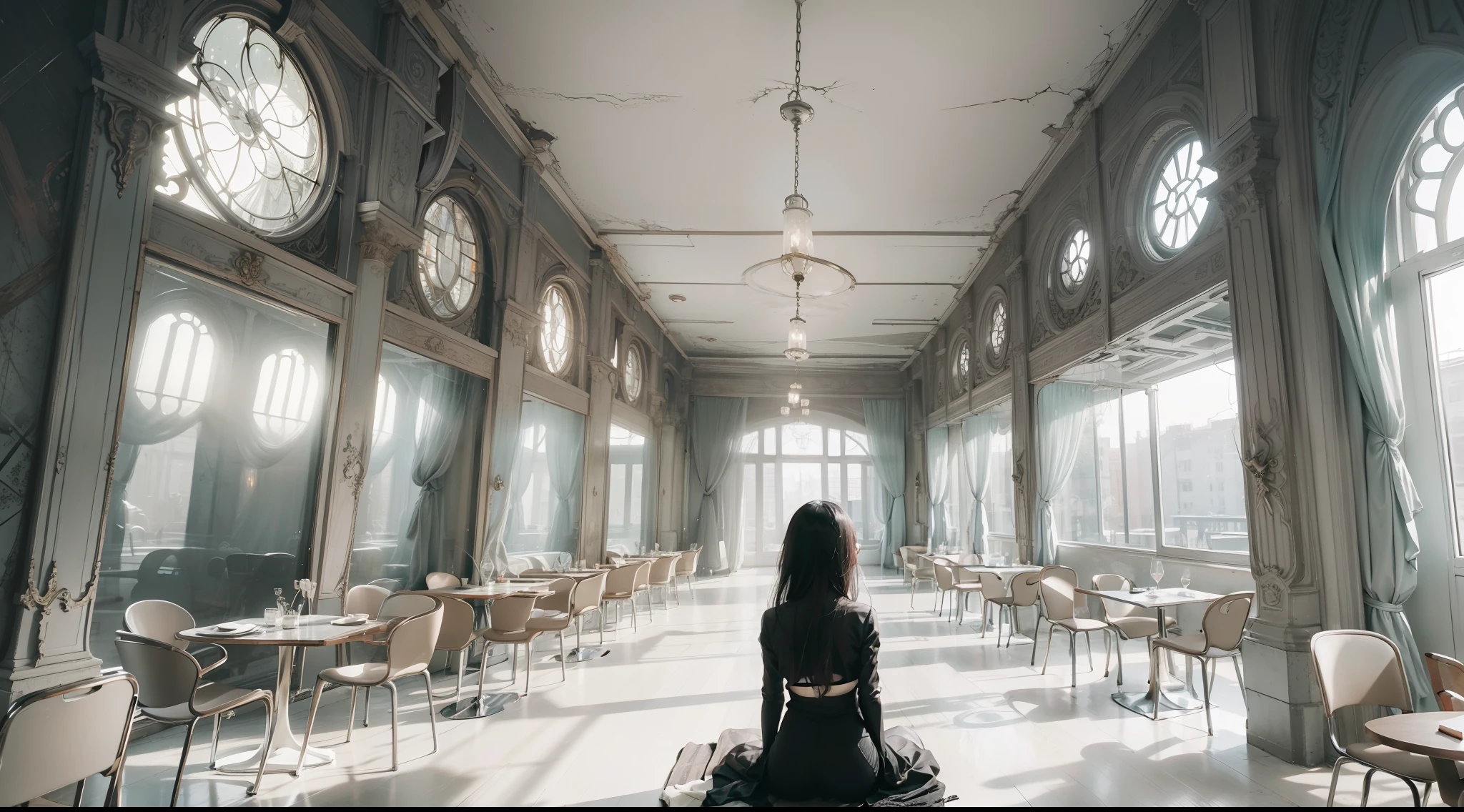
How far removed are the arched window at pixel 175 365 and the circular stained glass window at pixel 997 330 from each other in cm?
770

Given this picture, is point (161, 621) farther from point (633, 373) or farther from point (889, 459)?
point (889, 459)

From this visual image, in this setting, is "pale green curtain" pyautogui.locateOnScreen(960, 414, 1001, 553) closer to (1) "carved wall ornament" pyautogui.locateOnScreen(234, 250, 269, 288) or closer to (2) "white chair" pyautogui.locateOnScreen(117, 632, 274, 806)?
(1) "carved wall ornament" pyautogui.locateOnScreen(234, 250, 269, 288)

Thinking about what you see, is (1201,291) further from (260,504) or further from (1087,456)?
(260,504)

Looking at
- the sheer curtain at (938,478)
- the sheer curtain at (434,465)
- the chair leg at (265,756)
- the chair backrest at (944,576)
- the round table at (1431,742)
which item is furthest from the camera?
the sheer curtain at (938,478)

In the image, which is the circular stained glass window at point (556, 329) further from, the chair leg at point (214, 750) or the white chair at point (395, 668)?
the chair leg at point (214, 750)

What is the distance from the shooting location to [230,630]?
3.34m

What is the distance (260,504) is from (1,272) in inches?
73.9

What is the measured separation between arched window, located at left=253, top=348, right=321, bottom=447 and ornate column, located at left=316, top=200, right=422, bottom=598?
0.59 feet

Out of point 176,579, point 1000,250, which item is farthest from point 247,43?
point 1000,250

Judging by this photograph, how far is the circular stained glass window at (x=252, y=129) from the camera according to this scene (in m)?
3.52

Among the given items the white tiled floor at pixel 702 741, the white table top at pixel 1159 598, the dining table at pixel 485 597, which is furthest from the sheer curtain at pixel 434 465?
the white table top at pixel 1159 598

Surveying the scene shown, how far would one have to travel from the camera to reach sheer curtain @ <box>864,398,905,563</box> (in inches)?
572

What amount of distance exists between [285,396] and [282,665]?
1.60 meters

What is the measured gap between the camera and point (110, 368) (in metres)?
2.93
